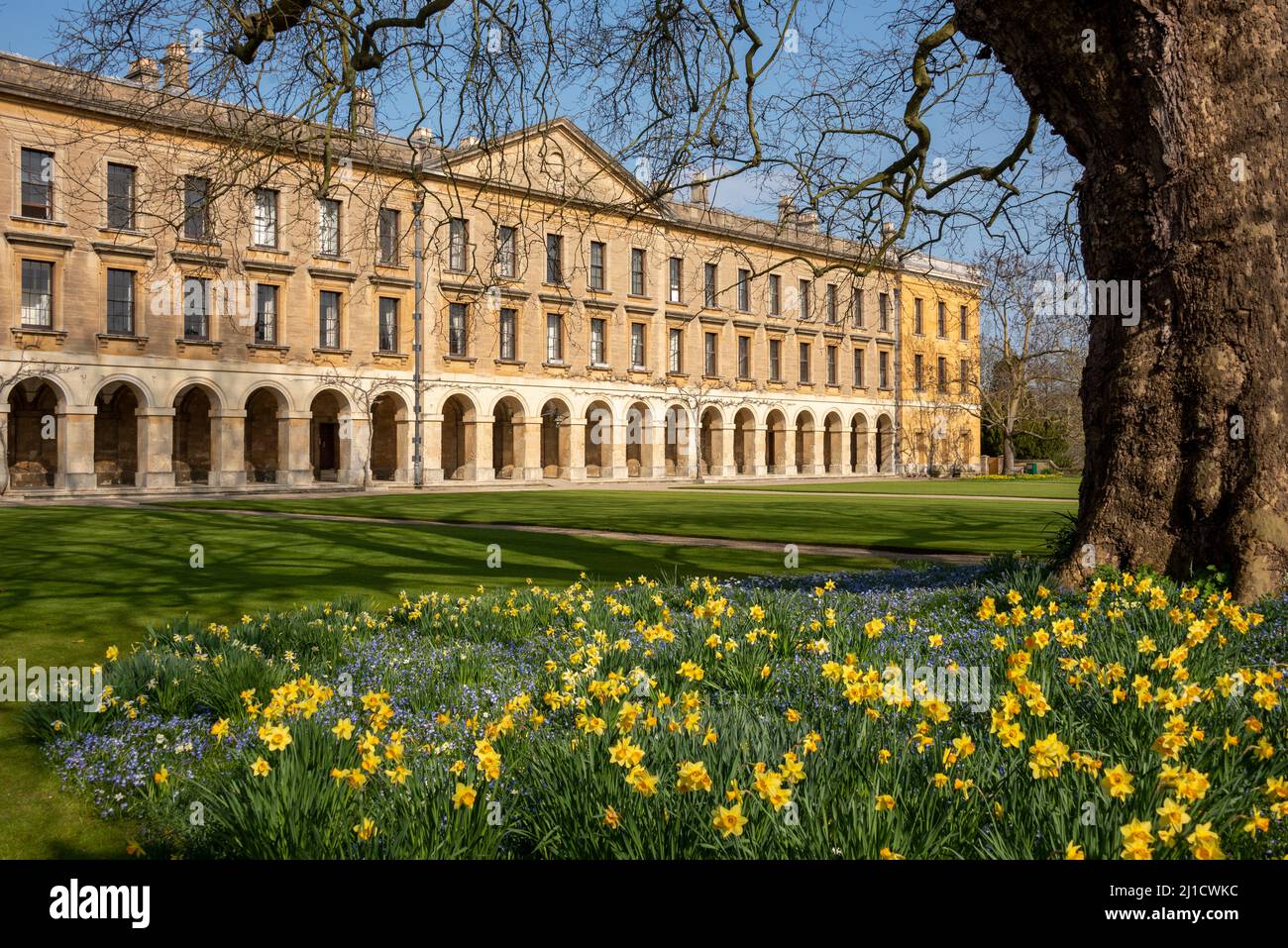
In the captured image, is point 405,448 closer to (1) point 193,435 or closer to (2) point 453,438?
(2) point 453,438

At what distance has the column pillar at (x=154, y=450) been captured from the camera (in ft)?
114

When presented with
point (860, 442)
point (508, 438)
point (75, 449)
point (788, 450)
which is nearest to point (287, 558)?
point (75, 449)

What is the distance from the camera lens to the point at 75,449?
32.7m

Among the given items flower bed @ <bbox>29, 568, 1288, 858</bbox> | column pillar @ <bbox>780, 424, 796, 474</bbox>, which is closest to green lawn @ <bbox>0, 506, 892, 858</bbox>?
flower bed @ <bbox>29, 568, 1288, 858</bbox>

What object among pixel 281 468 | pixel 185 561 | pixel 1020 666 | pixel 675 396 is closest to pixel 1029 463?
pixel 675 396

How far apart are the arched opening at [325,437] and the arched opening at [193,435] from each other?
4331 mm

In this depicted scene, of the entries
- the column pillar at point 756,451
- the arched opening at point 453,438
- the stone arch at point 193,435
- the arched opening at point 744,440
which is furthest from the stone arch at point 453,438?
the column pillar at point 756,451

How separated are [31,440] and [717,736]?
3955 centimetres

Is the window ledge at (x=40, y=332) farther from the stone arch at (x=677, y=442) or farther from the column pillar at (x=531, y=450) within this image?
the stone arch at (x=677, y=442)

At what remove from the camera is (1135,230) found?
6.83 metres

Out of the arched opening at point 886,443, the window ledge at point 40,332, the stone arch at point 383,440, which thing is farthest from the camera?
the arched opening at point 886,443

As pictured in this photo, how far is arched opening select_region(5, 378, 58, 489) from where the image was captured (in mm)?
34812

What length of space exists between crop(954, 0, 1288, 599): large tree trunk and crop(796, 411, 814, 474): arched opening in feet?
169

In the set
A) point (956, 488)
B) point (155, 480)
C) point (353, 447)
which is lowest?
point (956, 488)
